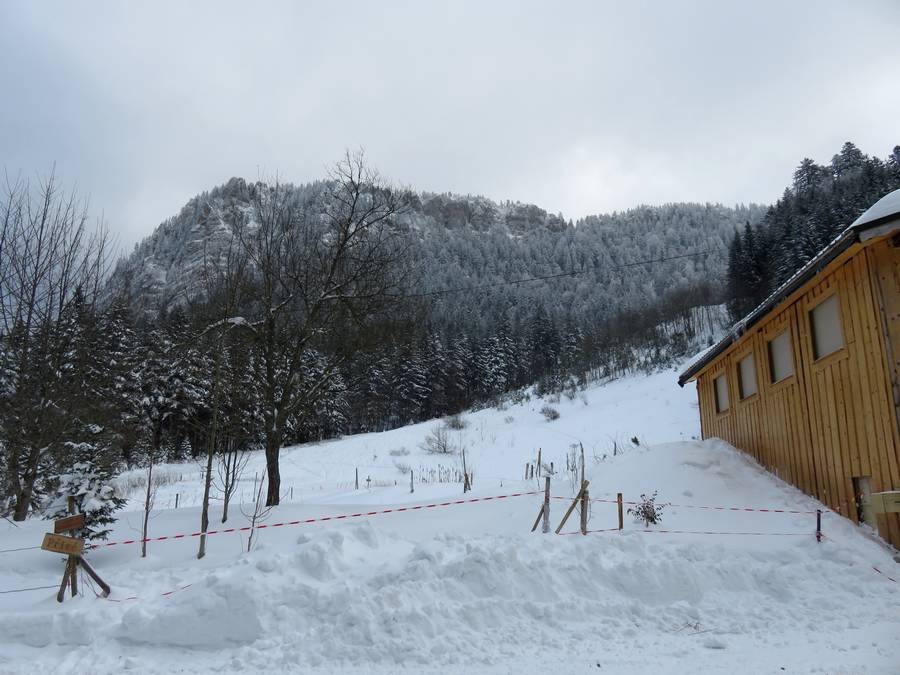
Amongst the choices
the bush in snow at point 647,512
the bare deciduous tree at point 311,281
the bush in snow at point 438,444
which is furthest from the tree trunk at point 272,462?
the bush in snow at point 438,444

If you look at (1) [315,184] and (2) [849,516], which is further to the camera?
(1) [315,184]

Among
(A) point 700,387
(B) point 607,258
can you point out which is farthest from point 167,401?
(B) point 607,258

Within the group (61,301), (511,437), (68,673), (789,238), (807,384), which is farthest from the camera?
(789,238)

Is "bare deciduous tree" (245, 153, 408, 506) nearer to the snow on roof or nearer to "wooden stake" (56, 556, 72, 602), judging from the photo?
"wooden stake" (56, 556, 72, 602)

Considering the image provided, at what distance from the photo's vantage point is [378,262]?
13766 mm

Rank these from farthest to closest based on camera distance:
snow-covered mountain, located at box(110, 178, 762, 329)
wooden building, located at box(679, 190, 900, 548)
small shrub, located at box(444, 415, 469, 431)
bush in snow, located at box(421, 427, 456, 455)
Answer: snow-covered mountain, located at box(110, 178, 762, 329) → small shrub, located at box(444, 415, 469, 431) → bush in snow, located at box(421, 427, 456, 455) → wooden building, located at box(679, 190, 900, 548)

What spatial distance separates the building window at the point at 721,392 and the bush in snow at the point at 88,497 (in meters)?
12.8

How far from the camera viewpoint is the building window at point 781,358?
32.0ft

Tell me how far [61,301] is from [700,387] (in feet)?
50.5

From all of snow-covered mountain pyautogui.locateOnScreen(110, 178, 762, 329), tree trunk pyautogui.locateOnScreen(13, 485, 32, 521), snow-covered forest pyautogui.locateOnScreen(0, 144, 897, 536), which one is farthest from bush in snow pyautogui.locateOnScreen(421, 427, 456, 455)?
tree trunk pyautogui.locateOnScreen(13, 485, 32, 521)

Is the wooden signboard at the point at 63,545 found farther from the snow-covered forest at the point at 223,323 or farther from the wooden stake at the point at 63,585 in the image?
the snow-covered forest at the point at 223,323

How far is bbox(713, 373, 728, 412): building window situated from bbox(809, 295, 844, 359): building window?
448cm

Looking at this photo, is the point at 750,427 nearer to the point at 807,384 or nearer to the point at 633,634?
the point at 807,384

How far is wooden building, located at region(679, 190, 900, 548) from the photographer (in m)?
7.17
